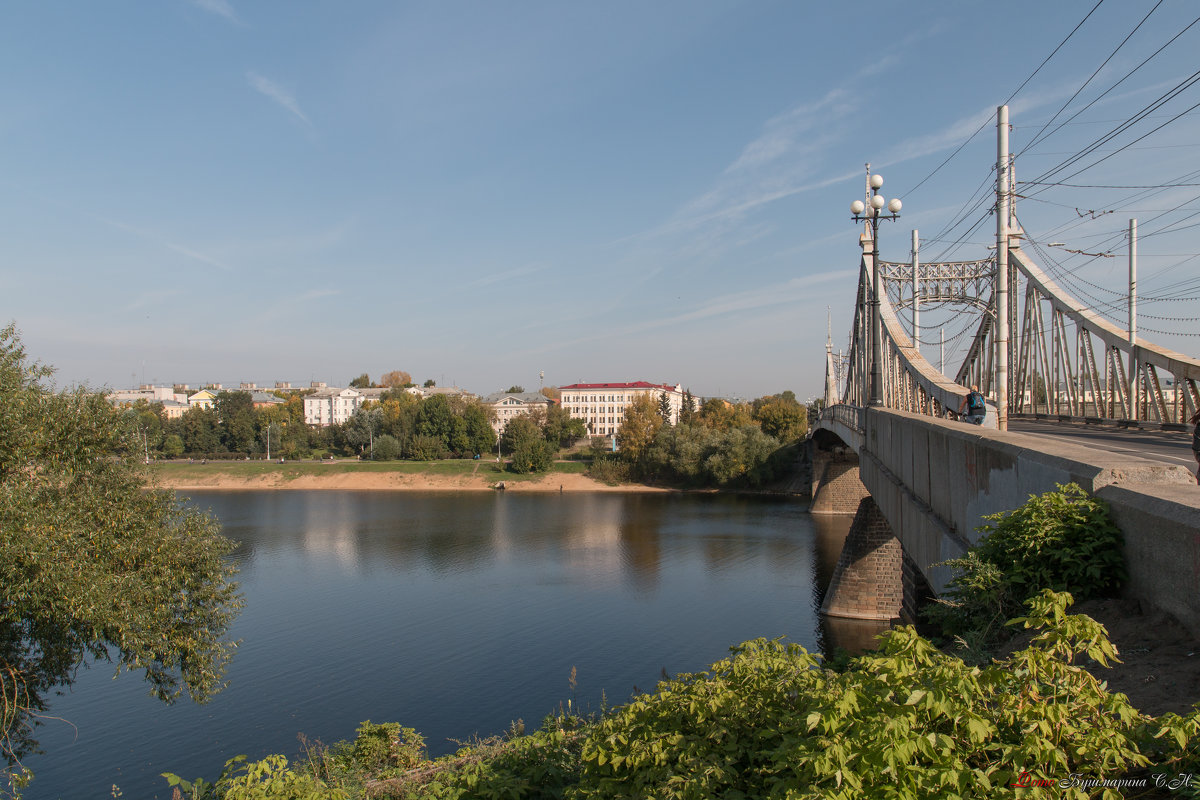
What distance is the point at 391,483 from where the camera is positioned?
210ft

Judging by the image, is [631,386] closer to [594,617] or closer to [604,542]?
[604,542]

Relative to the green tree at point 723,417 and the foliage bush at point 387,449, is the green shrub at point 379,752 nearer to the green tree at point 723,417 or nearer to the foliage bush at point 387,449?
the green tree at point 723,417

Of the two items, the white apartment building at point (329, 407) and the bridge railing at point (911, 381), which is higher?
the white apartment building at point (329, 407)

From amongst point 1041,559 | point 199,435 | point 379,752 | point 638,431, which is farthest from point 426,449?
point 1041,559

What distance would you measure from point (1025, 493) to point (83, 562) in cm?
1125

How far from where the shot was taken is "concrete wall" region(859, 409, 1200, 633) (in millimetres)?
3898

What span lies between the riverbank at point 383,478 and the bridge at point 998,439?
32013 millimetres

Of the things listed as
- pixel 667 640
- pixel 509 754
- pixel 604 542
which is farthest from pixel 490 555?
pixel 509 754

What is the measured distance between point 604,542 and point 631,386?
69.7m

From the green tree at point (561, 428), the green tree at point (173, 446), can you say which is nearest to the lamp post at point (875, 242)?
the green tree at point (561, 428)

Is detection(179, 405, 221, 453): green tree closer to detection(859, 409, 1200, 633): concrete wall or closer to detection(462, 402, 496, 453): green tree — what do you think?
detection(462, 402, 496, 453): green tree

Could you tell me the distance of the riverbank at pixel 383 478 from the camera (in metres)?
61.5

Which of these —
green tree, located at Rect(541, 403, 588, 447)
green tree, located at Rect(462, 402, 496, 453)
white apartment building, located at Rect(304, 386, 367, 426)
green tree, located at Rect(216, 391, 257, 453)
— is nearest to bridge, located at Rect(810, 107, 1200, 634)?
green tree, located at Rect(541, 403, 588, 447)

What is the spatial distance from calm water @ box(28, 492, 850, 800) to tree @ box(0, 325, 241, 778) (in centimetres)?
299
